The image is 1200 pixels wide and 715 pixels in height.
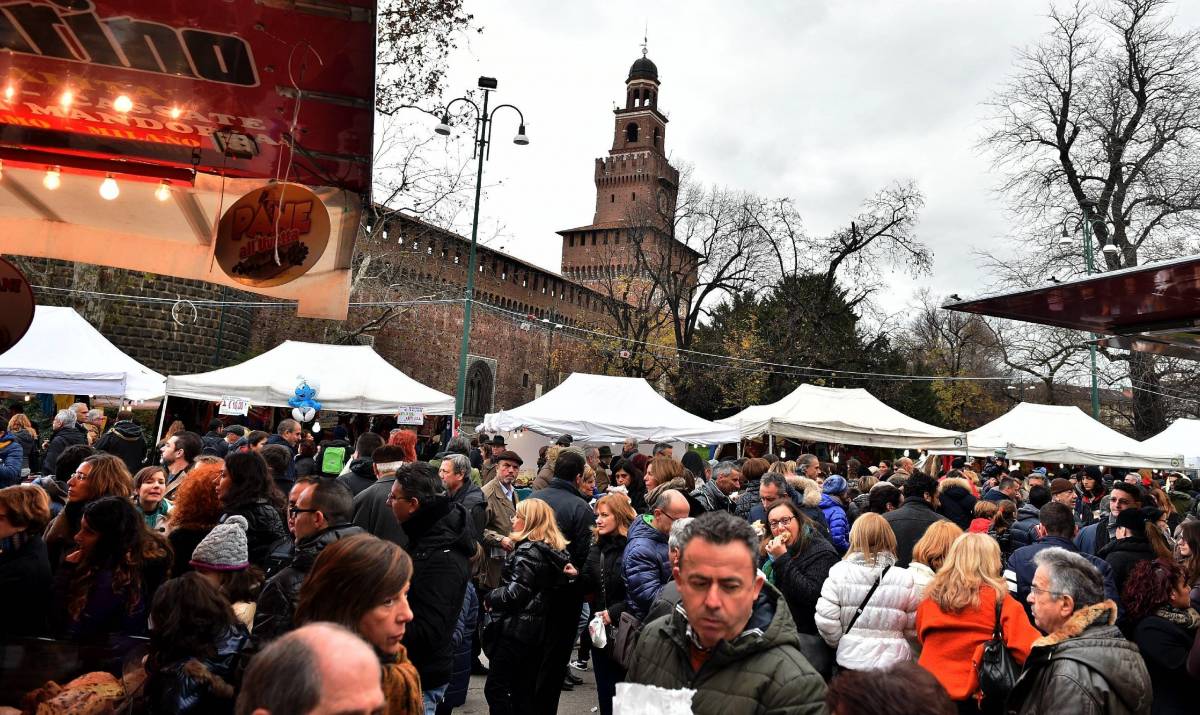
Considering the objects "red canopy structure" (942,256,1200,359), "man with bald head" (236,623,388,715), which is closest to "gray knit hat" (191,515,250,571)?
"man with bald head" (236,623,388,715)

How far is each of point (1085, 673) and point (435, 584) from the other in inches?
96.7

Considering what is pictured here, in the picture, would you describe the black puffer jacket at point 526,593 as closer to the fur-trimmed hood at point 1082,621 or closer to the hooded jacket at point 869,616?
the hooded jacket at point 869,616

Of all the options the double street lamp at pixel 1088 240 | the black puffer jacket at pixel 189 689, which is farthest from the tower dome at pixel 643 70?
the black puffer jacket at pixel 189 689

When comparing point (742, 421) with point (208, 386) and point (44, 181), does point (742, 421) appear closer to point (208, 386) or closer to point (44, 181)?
point (208, 386)

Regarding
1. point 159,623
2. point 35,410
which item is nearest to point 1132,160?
point 159,623

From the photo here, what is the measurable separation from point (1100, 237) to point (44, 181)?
2380 cm

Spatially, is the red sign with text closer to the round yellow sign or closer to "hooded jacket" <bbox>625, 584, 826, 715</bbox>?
the round yellow sign

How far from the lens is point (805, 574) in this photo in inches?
169

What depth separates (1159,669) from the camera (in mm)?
3463

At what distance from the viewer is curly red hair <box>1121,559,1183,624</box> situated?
142 inches

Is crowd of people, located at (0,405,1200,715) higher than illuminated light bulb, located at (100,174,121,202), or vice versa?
illuminated light bulb, located at (100,174,121,202)

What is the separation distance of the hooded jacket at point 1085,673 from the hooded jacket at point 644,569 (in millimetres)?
1753

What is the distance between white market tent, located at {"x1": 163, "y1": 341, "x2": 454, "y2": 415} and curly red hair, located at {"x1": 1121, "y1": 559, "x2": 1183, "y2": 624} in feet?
33.8

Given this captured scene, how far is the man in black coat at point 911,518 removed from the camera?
5.48m
